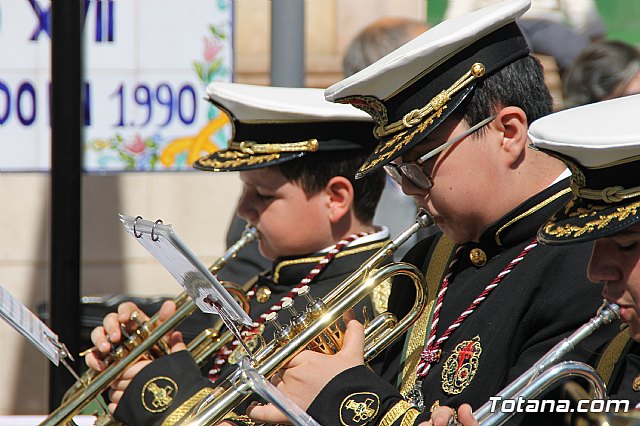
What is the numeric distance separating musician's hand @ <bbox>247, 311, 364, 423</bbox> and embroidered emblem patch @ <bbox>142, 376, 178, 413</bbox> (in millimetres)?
687

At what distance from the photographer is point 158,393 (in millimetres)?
3385

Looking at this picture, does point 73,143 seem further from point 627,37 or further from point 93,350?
point 627,37

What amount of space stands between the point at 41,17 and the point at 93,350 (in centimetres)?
268

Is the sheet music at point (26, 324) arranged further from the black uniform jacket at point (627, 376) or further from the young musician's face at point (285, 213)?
the black uniform jacket at point (627, 376)

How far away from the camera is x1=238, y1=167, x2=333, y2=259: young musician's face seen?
3.49m

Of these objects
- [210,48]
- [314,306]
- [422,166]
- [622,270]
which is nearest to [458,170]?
[422,166]

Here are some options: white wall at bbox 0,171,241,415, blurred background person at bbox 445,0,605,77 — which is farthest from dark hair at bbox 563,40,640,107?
white wall at bbox 0,171,241,415

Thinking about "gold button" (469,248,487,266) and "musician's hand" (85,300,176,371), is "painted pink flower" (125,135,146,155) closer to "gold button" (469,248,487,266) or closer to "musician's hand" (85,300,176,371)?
"musician's hand" (85,300,176,371)

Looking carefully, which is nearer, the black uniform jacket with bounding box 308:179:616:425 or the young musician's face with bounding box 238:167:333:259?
the black uniform jacket with bounding box 308:179:616:425

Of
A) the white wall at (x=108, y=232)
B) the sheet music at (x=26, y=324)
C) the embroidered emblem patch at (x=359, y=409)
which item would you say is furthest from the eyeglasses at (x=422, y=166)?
the white wall at (x=108, y=232)

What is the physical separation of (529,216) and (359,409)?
1.82ft

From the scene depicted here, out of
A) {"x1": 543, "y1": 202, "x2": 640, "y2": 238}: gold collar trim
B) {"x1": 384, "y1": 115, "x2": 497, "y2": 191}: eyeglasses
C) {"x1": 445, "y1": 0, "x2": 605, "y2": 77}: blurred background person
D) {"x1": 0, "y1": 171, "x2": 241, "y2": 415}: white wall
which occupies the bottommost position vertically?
{"x1": 0, "y1": 171, "x2": 241, "y2": 415}: white wall

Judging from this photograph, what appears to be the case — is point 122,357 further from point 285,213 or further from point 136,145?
point 136,145

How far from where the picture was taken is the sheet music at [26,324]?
284 cm
